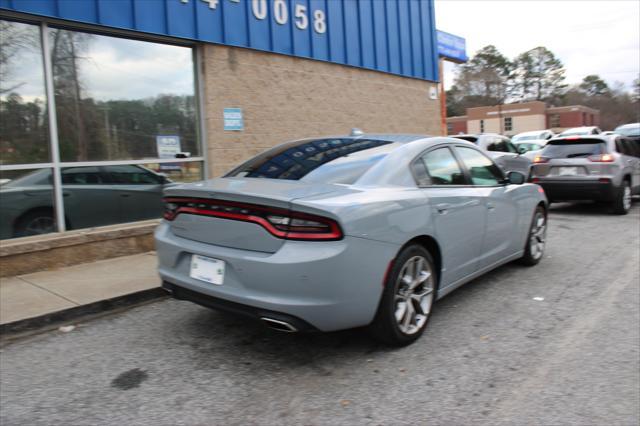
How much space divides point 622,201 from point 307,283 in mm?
8957

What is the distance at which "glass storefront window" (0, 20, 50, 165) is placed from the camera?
→ 5.84 m

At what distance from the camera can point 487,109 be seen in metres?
81.8

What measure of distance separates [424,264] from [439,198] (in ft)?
1.84

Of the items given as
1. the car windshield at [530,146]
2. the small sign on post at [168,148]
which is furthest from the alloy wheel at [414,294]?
the car windshield at [530,146]

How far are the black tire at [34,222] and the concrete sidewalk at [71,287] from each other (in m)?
0.61

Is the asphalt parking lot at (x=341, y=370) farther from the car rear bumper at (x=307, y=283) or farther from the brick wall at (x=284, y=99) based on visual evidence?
the brick wall at (x=284, y=99)

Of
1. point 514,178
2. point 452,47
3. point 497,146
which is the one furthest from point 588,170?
point 452,47

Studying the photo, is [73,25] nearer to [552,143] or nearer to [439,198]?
[439,198]

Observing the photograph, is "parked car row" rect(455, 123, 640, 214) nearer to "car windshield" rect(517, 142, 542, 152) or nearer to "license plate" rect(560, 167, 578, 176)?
"license plate" rect(560, 167, 578, 176)

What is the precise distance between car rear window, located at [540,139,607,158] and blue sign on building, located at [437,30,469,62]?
494cm

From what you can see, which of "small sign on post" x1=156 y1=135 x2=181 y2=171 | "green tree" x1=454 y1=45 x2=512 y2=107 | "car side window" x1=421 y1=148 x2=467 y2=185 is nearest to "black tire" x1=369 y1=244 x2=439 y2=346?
"car side window" x1=421 y1=148 x2=467 y2=185

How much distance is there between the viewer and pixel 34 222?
6.02m

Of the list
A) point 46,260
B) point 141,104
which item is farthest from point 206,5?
point 46,260

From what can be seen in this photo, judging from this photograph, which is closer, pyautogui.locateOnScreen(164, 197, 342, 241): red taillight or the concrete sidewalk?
pyautogui.locateOnScreen(164, 197, 342, 241): red taillight
